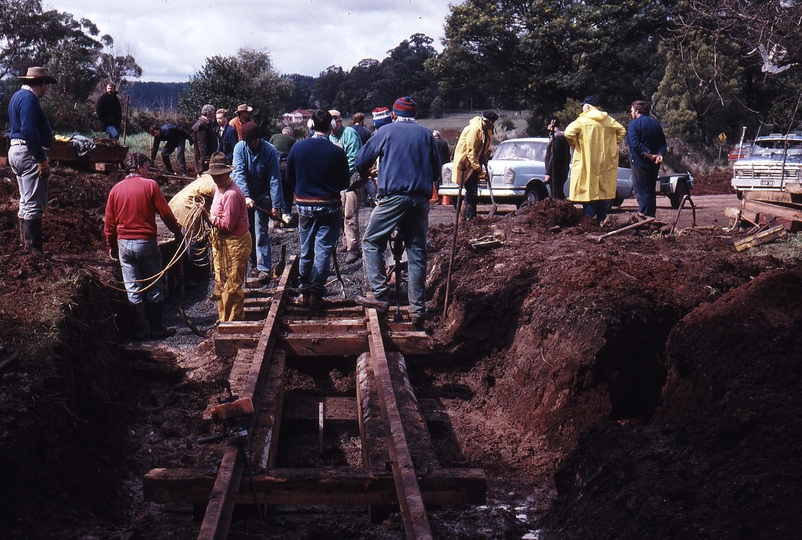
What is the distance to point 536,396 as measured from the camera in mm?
6367

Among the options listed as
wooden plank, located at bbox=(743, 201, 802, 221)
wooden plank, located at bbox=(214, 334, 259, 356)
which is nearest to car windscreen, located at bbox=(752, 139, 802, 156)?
wooden plank, located at bbox=(743, 201, 802, 221)

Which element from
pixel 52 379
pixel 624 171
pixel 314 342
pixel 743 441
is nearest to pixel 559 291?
pixel 314 342

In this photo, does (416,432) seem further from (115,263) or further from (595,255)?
(115,263)

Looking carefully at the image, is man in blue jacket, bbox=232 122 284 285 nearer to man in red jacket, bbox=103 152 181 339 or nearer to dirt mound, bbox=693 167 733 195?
man in red jacket, bbox=103 152 181 339

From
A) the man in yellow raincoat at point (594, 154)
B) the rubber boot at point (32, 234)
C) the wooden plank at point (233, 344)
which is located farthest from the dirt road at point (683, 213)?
the wooden plank at point (233, 344)

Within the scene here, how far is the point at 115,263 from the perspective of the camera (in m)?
9.54

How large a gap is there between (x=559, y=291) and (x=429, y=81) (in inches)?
1839

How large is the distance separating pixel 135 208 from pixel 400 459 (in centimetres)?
491

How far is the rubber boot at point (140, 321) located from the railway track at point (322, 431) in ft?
5.44

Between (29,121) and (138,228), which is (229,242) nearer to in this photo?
(138,228)

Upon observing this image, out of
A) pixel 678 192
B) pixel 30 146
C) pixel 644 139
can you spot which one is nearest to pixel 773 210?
pixel 644 139

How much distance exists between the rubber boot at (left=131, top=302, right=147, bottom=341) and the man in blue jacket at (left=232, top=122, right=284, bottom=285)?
Answer: 1459 mm

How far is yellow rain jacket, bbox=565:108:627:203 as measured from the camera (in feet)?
35.6

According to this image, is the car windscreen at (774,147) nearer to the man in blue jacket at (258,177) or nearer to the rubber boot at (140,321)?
the man in blue jacket at (258,177)
